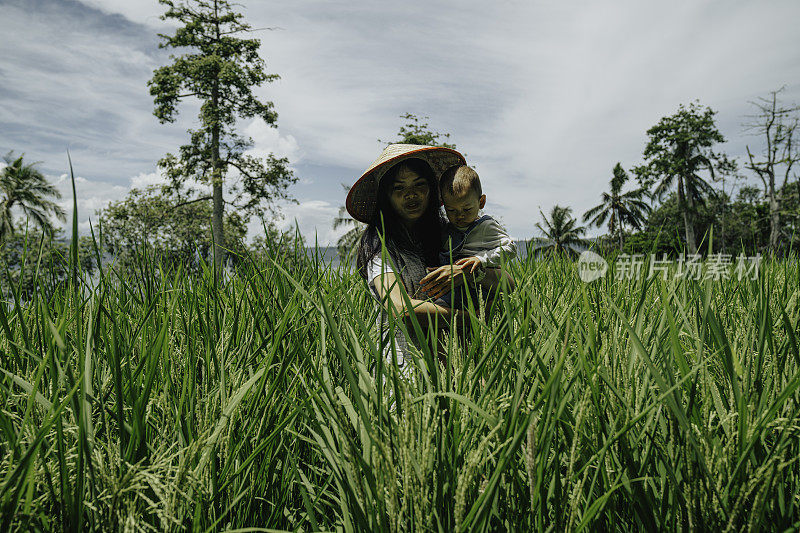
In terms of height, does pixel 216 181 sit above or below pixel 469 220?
above

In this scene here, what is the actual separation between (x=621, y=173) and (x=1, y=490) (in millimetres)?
52670

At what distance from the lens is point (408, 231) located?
2043mm

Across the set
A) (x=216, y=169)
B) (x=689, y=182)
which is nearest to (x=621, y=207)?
(x=689, y=182)

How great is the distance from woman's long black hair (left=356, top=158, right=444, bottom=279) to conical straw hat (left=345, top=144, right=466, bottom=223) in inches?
1.6

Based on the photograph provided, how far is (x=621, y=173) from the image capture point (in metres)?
45.9

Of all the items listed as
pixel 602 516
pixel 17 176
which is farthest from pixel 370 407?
pixel 17 176

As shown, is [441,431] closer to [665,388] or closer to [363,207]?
[665,388]

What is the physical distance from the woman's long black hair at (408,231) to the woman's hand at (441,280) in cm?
39

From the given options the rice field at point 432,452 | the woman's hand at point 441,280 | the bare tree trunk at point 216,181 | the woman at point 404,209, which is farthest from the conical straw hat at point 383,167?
the bare tree trunk at point 216,181

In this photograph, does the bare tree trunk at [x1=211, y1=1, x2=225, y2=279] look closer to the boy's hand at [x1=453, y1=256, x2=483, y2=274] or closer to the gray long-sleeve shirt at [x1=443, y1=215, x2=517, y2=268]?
the gray long-sleeve shirt at [x1=443, y1=215, x2=517, y2=268]

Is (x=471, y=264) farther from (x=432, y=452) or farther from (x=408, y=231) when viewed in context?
(x=432, y=452)

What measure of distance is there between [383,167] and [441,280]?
2.49 ft

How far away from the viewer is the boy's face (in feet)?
5.61

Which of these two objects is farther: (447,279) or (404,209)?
(404,209)
